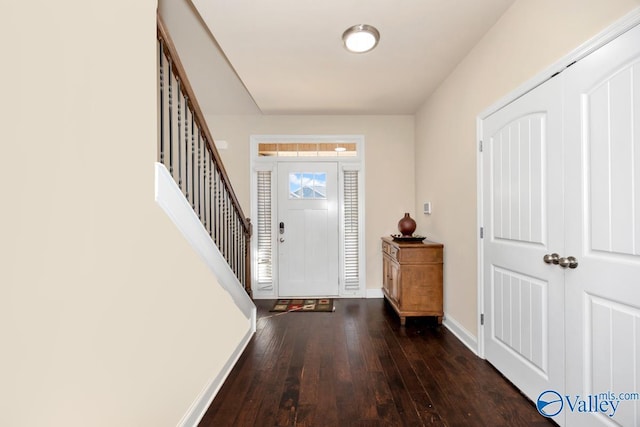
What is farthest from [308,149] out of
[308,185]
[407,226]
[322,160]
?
[407,226]

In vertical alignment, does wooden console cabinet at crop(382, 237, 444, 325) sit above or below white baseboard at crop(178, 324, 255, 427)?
above

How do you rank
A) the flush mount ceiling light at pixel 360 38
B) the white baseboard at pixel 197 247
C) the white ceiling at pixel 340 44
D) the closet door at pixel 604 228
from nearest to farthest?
1. the closet door at pixel 604 228
2. the white baseboard at pixel 197 247
3. the white ceiling at pixel 340 44
4. the flush mount ceiling light at pixel 360 38

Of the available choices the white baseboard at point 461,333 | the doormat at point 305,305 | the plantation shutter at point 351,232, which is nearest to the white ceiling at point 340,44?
the plantation shutter at point 351,232

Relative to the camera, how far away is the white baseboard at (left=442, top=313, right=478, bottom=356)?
2574 millimetres

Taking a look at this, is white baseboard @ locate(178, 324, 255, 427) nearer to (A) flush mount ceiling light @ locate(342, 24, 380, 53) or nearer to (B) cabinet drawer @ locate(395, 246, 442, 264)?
(B) cabinet drawer @ locate(395, 246, 442, 264)

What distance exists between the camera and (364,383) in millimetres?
2084

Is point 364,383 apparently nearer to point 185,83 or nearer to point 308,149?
point 185,83

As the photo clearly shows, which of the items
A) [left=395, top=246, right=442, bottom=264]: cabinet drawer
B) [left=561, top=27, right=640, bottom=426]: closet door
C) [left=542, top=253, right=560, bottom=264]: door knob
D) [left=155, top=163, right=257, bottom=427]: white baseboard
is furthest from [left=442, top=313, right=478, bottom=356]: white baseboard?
[left=155, top=163, right=257, bottom=427]: white baseboard

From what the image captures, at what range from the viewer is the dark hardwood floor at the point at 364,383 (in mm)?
1743

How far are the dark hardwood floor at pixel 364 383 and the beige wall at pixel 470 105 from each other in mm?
568

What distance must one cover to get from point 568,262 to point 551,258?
0.11 meters

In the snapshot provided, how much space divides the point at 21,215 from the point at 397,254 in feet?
10.00

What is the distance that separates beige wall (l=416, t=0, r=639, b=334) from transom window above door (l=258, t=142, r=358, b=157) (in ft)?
3.19

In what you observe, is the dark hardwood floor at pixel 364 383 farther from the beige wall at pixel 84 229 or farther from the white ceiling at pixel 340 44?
the white ceiling at pixel 340 44
